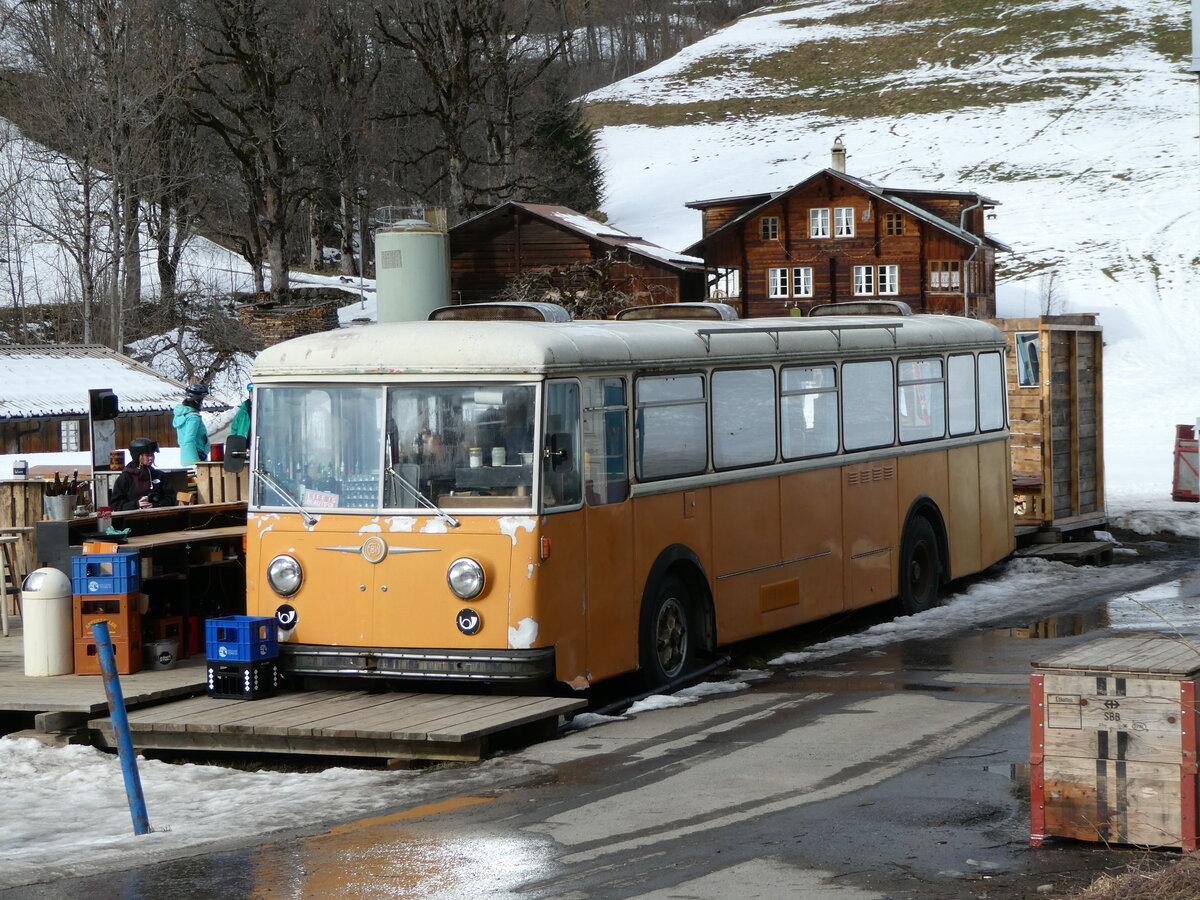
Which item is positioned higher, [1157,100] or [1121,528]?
[1157,100]

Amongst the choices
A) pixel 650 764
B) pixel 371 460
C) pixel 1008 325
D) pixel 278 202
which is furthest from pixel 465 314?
pixel 278 202

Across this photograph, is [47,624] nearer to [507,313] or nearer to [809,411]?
[507,313]

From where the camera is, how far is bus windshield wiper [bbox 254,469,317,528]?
10.6 metres

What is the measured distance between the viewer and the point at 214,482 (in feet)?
55.8

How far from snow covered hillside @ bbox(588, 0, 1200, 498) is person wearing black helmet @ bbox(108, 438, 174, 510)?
1302 inches

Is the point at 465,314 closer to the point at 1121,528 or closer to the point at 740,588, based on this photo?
the point at 740,588

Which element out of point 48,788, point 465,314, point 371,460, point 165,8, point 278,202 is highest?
point 165,8

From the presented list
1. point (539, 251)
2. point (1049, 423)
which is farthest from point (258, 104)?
point (1049, 423)

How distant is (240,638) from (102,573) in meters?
1.61

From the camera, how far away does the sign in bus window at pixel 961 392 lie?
16391mm

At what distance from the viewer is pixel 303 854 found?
24.2ft

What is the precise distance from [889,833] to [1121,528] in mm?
15328

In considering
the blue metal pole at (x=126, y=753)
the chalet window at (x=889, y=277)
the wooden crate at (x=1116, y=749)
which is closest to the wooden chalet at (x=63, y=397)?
the blue metal pole at (x=126, y=753)

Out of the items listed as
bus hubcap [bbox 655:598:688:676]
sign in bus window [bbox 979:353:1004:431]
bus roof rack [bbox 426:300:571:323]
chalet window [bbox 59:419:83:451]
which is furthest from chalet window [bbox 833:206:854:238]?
bus hubcap [bbox 655:598:688:676]
